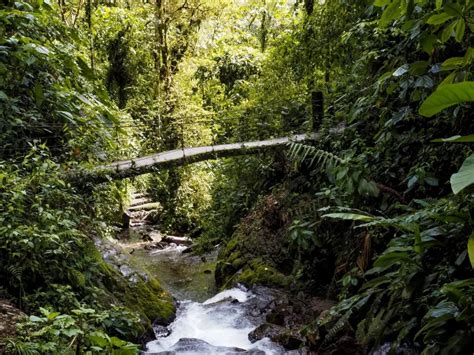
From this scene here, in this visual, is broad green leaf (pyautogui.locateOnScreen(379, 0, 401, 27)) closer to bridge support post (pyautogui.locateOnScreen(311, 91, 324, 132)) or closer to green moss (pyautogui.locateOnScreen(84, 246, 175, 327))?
green moss (pyautogui.locateOnScreen(84, 246, 175, 327))

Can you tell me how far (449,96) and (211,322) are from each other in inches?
195

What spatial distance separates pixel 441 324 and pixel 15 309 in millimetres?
3104

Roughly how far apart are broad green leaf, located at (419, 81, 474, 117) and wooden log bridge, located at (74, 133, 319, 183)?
4808 mm

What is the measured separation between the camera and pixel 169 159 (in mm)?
7047

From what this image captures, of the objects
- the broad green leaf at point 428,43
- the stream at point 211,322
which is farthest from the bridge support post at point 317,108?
the broad green leaf at point 428,43

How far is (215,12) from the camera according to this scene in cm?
1240

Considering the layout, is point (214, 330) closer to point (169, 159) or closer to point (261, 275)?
point (261, 275)

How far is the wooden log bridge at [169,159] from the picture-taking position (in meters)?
5.64

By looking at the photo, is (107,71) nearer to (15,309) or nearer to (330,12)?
(330,12)

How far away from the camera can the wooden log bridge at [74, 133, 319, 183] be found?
18.5 feet

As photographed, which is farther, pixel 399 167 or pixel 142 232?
pixel 142 232

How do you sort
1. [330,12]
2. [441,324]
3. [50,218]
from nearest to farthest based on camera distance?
[441,324] → [50,218] → [330,12]

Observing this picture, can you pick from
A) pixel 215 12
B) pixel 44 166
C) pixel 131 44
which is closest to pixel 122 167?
pixel 44 166

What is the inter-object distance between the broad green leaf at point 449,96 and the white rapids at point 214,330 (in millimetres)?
3619
